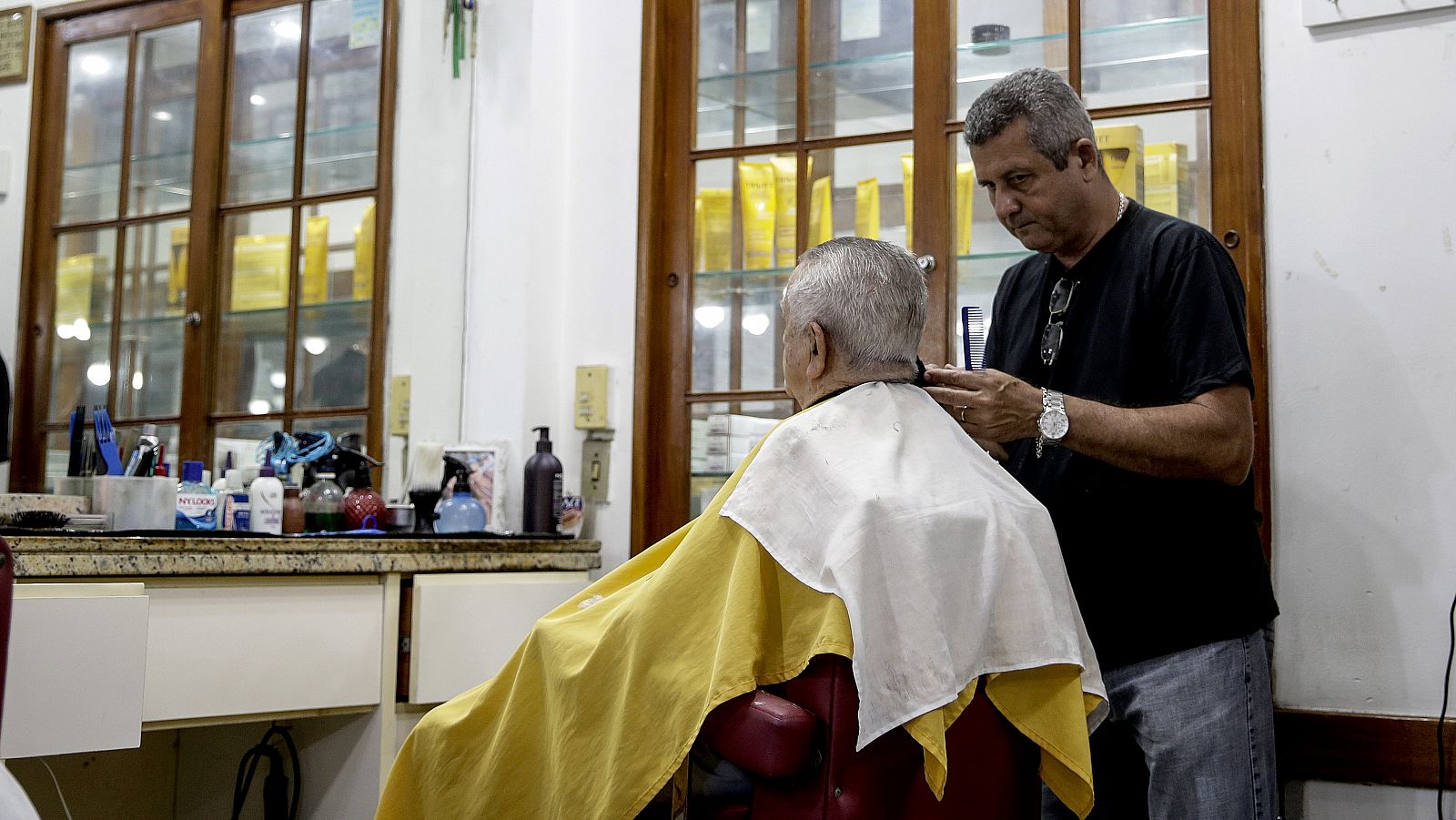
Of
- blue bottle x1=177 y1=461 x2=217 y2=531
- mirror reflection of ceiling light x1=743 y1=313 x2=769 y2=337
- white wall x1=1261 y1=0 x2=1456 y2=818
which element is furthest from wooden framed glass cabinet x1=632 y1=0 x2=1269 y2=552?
blue bottle x1=177 y1=461 x2=217 y2=531

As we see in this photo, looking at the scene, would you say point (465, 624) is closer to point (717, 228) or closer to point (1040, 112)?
point (717, 228)

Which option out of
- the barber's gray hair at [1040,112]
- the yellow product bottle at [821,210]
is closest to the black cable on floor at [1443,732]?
the barber's gray hair at [1040,112]

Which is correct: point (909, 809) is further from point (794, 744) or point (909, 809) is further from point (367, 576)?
point (367, 576)

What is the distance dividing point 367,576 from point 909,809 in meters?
1.33

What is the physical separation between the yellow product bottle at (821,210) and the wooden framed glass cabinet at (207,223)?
1.07 metres

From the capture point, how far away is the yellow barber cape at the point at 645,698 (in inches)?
60.9

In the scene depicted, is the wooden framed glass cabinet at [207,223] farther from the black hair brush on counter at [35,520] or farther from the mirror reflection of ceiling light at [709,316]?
the mirror reflection of ceiling light at [709,316]

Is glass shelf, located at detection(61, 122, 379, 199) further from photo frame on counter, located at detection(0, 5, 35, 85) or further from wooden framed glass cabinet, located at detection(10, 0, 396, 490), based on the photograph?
photo frame on counter, located at detection(0, 5, 35, 85)

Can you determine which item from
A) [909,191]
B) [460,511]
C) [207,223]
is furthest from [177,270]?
[909,191]

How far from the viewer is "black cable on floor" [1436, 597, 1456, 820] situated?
2123 millimetres

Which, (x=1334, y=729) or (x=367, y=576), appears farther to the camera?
(x=367, y=576)

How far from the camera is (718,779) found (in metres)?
1.66

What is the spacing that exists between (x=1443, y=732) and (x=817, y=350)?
51.0 inches

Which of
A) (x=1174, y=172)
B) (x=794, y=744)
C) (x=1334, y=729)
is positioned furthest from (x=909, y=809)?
(x=1174, y=172)
